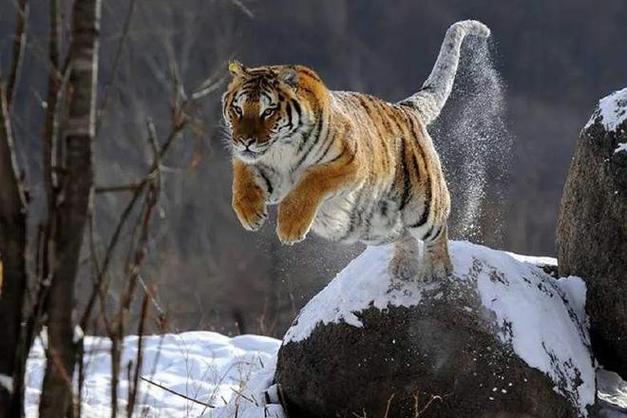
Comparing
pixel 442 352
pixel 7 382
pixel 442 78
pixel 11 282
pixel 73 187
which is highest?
pixel 442 78

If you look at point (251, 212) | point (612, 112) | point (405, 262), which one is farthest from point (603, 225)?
point (251, 212)

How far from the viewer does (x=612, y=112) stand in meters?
4.65

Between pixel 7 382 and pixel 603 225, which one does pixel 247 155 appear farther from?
pixel 603 225

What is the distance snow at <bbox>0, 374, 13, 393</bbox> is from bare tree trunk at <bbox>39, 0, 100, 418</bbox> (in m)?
0.14

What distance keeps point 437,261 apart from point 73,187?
8.83 ft

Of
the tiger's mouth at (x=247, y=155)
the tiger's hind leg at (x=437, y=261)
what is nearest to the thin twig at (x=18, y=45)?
the tiger's mouth at (x=247, y=155)

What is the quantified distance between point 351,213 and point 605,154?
1498 mm

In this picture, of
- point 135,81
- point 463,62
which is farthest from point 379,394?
point 135,81

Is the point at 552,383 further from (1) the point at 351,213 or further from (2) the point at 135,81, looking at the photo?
(2) the point at 135,81

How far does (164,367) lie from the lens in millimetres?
6691

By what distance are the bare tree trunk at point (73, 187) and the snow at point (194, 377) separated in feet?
7.92

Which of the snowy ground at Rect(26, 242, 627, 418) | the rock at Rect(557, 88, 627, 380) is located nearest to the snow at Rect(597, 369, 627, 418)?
the snowy ground at Rect(26, 242, 627, 418)

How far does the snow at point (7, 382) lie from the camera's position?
83.4 inches

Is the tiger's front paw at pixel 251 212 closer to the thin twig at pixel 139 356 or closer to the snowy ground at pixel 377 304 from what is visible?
the snowy ground at pixel 377 304
